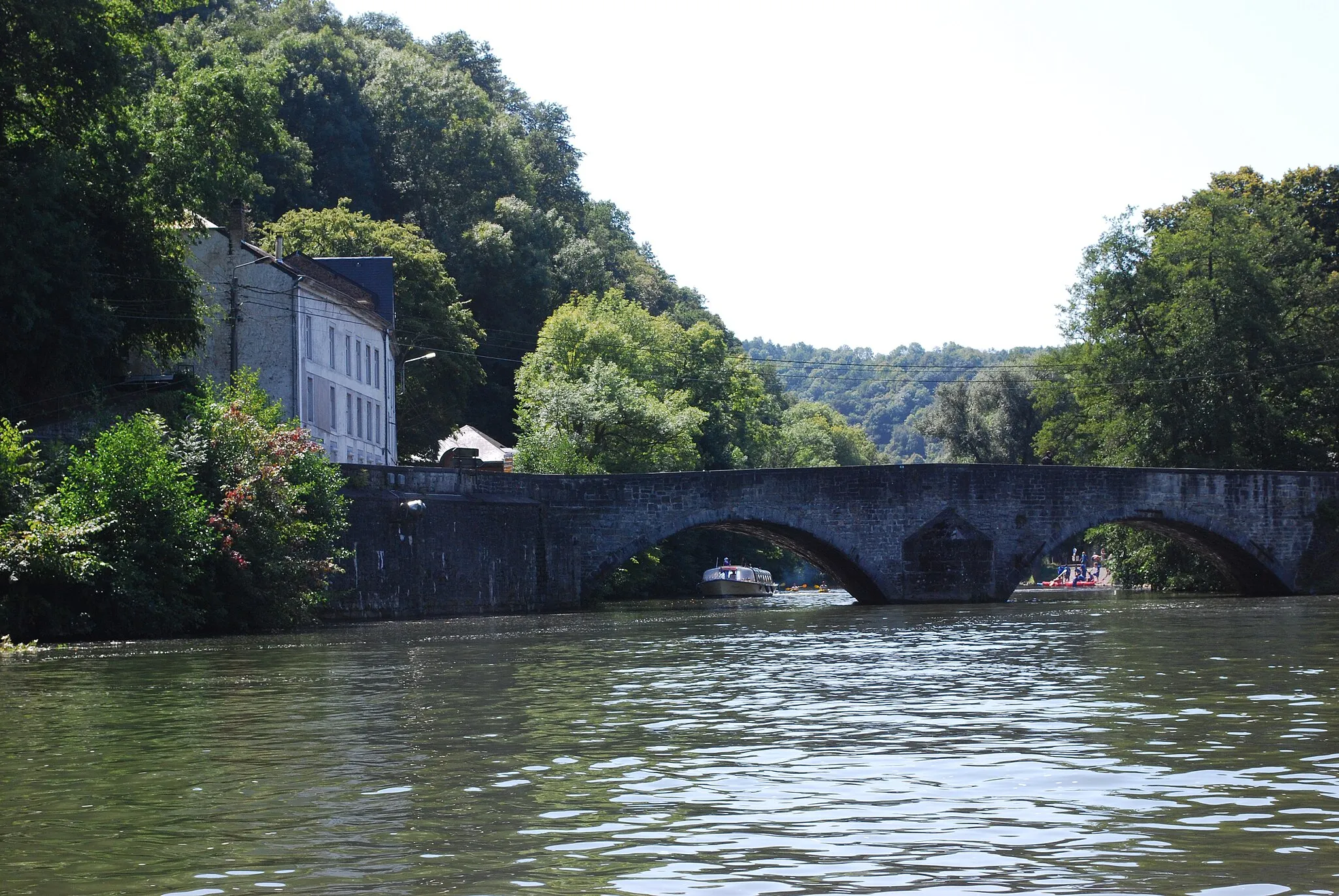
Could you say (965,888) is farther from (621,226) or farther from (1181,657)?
(621,226)

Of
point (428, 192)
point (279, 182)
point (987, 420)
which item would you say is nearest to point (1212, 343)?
point (987, 420)

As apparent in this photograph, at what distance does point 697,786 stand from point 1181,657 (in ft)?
32.5

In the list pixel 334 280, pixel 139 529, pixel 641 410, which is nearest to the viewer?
pixel 139 529

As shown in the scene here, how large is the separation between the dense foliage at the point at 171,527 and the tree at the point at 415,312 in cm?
2670

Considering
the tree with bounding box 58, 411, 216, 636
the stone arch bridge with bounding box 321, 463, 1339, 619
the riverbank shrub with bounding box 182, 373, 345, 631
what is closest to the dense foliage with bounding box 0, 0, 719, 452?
the riverbank shrub with bounding box 182, 373, 345, 631

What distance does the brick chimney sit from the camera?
40.8 metres

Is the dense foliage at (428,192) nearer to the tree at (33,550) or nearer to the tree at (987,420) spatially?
the tree at (987,420)

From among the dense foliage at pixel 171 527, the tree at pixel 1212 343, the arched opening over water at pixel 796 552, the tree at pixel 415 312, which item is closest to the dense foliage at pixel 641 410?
the tree at pixel 415 312

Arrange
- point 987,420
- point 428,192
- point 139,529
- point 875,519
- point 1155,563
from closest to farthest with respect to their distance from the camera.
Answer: point 139,529 < point 875,519 < point 1155,563 < point 428,192 < point 987,420

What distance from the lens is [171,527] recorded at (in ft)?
78.9

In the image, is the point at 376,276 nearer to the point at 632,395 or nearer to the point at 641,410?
the point at 632,395

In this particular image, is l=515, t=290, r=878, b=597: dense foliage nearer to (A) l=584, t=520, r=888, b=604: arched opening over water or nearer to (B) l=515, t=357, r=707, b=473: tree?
(B) l=515, t=357, r=707, b=473: tree

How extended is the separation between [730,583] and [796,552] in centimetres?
1341

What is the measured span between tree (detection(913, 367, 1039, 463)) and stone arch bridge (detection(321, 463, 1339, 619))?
32.7 meters
